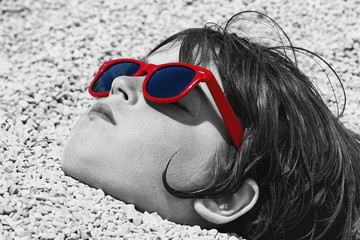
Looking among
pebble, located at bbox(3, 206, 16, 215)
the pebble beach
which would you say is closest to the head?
the pebble beach

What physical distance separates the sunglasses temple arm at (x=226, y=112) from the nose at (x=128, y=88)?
1.15ft

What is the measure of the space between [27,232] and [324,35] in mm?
2979

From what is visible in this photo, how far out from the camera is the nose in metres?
2.77

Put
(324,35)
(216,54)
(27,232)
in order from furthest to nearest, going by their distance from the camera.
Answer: (324,35) → (216,54) → (27,232)

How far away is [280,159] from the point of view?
9.01 ft

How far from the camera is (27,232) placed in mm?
2242

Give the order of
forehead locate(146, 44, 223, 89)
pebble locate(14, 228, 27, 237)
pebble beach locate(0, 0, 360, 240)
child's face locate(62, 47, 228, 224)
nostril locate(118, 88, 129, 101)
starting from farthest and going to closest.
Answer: forehead locate(146, 44, 223, 89) → nostril locate(118, 88, 129, 101) → child's face locate(62, 47, 228, 224) → pebble beach locate(0, 0, 360, 240) → pebble locate(14, 228, 27, 237)

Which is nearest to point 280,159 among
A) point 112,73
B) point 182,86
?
point 182,86

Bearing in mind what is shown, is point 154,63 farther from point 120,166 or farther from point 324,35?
point 324,35

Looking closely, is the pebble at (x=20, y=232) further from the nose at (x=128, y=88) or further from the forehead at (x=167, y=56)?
the forehead at (x=167, y=56)

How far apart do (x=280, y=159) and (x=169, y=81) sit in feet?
2.04

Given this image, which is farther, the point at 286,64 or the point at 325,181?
the point at 286,64

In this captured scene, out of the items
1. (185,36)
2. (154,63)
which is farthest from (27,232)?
→ (185,36)

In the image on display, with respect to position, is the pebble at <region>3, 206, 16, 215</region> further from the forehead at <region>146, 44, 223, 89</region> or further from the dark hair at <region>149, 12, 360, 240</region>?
the forehead at <region>146, 44, 223, 89</region>
